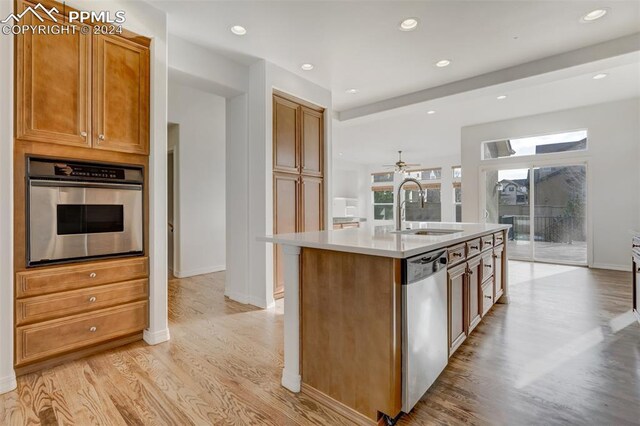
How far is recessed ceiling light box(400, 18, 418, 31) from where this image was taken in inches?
114

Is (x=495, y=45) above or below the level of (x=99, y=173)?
above

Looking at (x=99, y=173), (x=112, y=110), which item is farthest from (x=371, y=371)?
(x=112, y=110)

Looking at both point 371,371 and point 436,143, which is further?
point 436,143

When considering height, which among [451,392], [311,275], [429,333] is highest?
[311,275]

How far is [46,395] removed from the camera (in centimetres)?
186

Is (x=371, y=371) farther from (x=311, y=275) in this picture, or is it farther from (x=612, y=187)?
(x=612, y=187)

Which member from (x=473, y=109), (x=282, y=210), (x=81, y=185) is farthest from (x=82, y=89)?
(x=473, y=109)

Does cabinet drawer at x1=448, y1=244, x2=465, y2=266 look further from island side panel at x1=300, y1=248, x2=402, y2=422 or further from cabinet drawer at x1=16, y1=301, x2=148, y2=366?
cabinet drawer at x1=16, y1=301, x2=148, y2=366

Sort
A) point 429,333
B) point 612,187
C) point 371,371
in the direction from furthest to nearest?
point 612,187, point 429,333, point 371,371

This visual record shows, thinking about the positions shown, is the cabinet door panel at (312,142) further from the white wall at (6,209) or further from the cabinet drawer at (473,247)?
the white wall at (6,209)

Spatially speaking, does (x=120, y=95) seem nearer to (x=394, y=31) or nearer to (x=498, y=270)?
(x=394, y=31)

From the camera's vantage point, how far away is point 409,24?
9.69 feet

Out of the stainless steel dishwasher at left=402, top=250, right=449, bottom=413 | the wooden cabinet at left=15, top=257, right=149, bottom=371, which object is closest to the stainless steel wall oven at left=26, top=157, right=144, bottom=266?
the wooden cabinet at left=15, top=257, right=149, bottom=371

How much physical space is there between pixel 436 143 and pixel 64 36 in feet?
26.9
